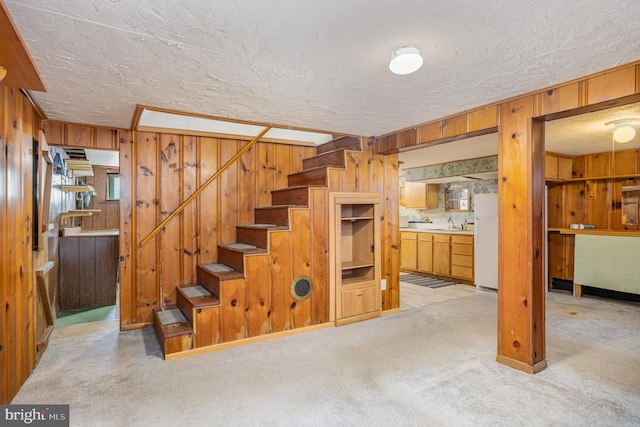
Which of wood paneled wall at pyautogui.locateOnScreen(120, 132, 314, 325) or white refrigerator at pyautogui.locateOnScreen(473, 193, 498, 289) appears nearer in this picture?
wood paneled wall at pyautogui.locateOnScreen(120, 132, 314, 325)

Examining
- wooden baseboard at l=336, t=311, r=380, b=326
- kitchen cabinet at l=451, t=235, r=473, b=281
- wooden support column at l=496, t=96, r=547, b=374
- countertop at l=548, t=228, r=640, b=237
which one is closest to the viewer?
wooden support column at l=496, t=96, r=547, b=374

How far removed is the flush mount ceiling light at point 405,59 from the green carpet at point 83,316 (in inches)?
164

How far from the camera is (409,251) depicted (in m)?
6.80

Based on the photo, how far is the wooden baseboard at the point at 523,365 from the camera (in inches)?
99.6

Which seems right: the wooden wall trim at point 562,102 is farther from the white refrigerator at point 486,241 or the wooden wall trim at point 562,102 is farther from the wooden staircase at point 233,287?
the white refrigerator at point 486,241

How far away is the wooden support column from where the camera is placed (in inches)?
99.6

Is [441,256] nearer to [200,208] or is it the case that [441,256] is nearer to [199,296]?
[200,208]

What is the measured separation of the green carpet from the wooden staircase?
1.16 metres

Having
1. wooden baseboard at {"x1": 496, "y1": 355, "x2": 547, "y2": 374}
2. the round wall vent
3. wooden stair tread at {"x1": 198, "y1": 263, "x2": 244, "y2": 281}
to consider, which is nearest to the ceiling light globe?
wooden baseboard at {"x1": 496, "y1": 355, "x2": 547, "y2": 374}

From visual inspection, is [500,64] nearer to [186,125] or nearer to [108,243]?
[186,125]

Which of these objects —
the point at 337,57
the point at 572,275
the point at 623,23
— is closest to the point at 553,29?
the point at 623,23

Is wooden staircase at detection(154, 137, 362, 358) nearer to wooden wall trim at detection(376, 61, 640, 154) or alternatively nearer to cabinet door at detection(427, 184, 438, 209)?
wooden wall trim at detection(376, 61, 640, 154)

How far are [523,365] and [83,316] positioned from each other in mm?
4704

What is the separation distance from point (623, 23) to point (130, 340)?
4.20 metres
